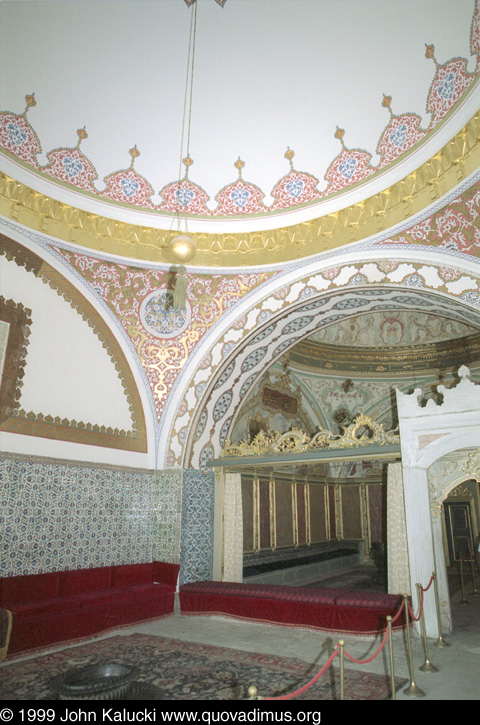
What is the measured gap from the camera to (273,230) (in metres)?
6.89

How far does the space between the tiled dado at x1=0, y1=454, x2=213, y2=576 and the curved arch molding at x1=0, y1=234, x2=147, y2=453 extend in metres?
0.34

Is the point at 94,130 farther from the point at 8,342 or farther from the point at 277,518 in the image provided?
the point at 277,518

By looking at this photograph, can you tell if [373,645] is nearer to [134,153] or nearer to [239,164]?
[239,164]

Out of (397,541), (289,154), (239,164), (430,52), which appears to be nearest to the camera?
(430,52)

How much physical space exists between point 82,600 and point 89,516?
3.65ft

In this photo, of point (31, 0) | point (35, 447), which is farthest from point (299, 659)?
point (31, 0)

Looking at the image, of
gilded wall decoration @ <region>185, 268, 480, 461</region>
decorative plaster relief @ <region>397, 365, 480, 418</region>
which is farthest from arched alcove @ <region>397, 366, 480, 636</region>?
gilded wall decoration @ <region>185, 268, 480, 461</region>

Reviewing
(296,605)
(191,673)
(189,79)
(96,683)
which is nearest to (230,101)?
(189,79)

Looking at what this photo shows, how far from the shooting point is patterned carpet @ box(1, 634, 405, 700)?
3688mm

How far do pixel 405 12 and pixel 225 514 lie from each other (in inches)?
257

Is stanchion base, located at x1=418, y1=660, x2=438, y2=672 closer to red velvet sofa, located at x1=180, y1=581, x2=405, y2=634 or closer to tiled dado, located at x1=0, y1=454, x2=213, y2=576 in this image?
red velvet sofa, located at x1=180, y1=581, x2=405, y2=634

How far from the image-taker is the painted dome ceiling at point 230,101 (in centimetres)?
471

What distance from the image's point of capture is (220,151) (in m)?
6.16

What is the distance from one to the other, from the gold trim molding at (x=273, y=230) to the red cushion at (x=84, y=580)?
4.09 meters
